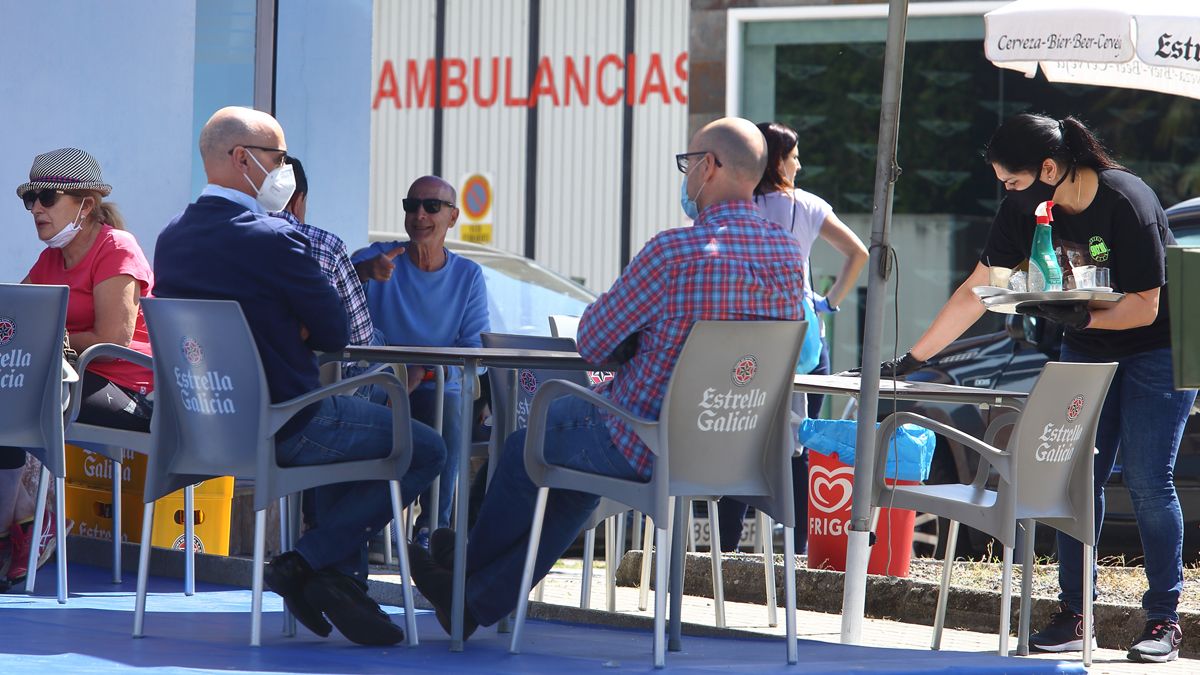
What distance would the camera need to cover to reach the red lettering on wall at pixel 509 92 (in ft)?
51.8

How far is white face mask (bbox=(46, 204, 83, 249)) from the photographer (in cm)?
623

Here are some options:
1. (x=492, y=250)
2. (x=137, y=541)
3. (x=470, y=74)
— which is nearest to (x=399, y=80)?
(x=470, y=74)

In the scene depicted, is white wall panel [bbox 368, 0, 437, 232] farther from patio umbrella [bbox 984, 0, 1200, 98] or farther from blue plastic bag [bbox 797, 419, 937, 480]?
blue plastic bag [bbox 797, 419, 937, 480]

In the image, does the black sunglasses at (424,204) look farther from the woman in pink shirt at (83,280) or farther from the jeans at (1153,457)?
the jeans at (1153,457)

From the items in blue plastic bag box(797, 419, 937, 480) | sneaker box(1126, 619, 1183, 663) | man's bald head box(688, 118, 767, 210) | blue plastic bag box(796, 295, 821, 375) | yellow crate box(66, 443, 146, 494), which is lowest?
sneaker box(1126, 619, 1183, 663)

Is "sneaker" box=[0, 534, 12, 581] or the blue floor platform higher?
"sneaker" box=[0, 534, 12, 581]

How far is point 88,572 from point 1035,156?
12.3 ft

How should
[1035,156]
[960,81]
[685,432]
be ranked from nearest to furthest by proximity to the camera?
→ [685,432] < [1035,156] < [960,81]

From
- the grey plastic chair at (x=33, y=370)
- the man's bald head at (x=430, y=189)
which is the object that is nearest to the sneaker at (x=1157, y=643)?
the man's bald head at (x=430, y=189)

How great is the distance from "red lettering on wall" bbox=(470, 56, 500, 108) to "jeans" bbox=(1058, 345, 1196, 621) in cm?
1066

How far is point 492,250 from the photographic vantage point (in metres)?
10.2

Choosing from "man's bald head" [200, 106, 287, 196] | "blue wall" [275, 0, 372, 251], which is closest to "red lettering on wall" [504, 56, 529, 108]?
"blue wall" [275, 0, 372, 251]

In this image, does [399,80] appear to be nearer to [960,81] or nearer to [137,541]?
[960,81]

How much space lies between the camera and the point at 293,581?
15.8 feet
